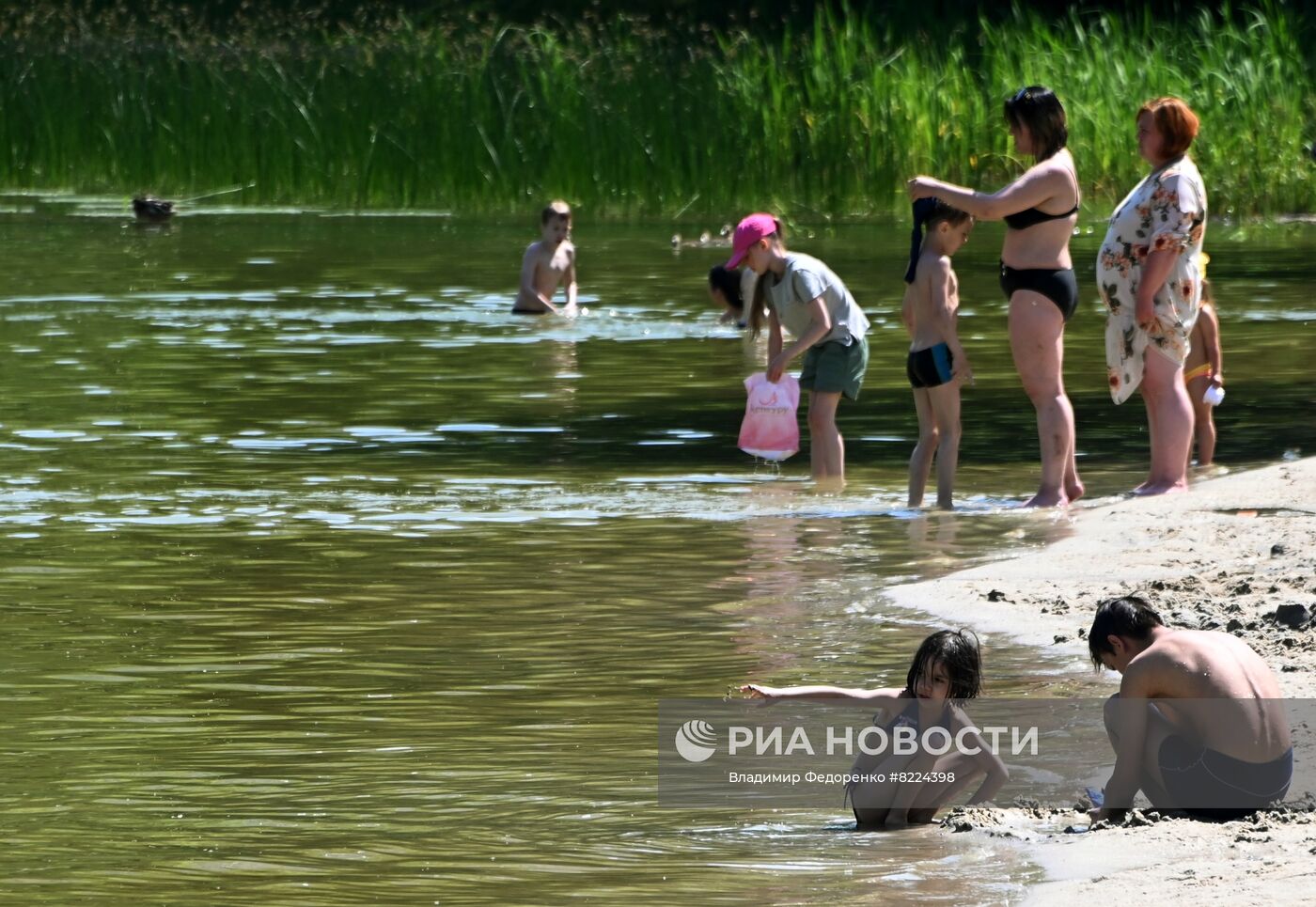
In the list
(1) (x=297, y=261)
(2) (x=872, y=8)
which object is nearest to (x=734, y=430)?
(1) (x=297, y=261)

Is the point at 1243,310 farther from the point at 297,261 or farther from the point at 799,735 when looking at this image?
the point at 799,735

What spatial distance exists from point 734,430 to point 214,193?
1625 centimetres

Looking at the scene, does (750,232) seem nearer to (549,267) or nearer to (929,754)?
(929,754)

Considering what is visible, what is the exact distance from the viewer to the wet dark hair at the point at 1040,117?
1026 cm

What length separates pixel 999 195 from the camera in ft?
33.2

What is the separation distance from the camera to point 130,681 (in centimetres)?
791

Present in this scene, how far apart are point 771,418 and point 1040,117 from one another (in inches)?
88.4

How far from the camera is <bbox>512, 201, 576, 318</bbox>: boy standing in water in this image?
19.0 m

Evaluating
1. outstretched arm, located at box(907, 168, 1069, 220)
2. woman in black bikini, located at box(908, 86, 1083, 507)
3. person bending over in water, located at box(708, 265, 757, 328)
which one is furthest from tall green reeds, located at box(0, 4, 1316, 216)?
outstretched arm, located at box(907, 168, 1069, 220)

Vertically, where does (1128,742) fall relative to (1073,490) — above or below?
above

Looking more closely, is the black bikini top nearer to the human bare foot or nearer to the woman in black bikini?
the woman in black bikini

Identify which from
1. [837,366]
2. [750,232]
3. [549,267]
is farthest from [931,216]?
[549,267]

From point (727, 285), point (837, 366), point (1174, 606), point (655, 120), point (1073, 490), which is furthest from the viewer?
point (655, 120)

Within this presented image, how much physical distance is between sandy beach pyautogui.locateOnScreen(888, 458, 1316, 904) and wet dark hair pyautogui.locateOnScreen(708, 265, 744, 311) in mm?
4895
